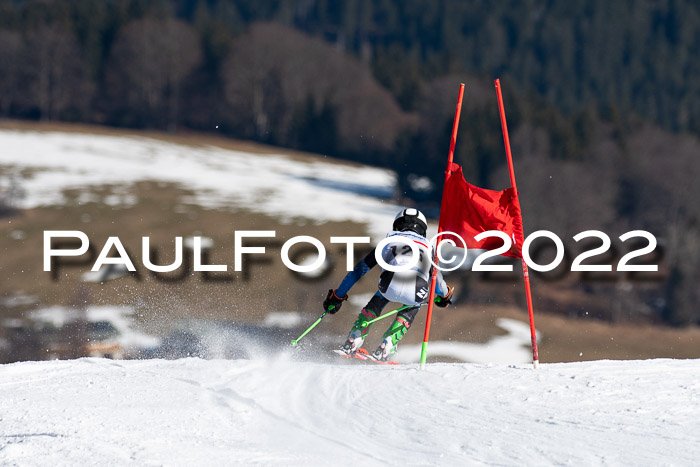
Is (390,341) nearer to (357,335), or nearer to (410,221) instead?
(357,335)

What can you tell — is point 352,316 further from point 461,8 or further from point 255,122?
point 461,8

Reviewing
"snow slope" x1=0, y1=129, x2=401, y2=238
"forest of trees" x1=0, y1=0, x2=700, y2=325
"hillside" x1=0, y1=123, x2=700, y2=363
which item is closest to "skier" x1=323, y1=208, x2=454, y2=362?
"hillside" x1=0, y1=123, x2=700, y2=363

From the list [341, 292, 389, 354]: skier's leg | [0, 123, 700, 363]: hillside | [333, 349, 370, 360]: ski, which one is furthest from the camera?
[0, 123, 700, 363]: hillside

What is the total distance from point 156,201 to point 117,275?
15615mm

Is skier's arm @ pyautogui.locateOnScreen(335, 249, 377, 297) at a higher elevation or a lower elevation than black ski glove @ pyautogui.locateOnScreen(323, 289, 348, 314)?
higher

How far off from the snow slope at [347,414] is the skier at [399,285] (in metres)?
0.76

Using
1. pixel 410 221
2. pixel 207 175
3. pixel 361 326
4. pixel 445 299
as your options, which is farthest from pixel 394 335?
pixel 207 175

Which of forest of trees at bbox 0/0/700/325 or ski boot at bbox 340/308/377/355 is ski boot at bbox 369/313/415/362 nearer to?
ski boot at bbox 340/308/377/355

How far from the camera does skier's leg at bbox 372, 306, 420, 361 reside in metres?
8.31

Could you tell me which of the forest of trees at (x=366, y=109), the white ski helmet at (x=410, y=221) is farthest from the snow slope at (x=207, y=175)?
the white ski helmet at (x=410, y=221)

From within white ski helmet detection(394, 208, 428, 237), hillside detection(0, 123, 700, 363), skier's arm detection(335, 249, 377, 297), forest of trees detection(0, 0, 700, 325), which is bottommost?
hillside detection(0, 123, 700, 363)

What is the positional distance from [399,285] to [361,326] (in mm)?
550

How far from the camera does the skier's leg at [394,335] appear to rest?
8.31 metres

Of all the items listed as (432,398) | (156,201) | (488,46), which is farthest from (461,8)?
(432,398)
